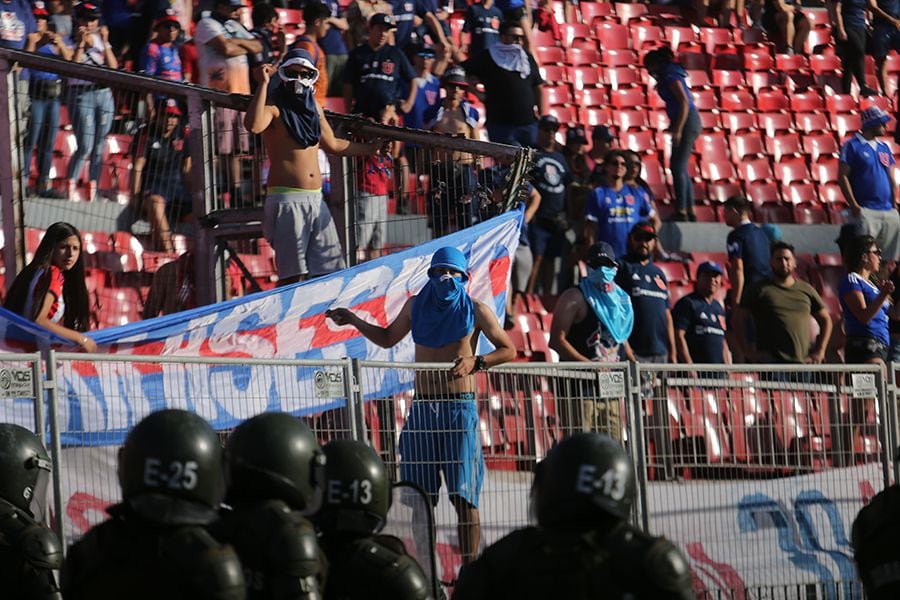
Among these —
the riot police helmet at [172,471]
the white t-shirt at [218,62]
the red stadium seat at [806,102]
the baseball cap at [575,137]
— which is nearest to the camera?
the riot police helmet at [172,471]

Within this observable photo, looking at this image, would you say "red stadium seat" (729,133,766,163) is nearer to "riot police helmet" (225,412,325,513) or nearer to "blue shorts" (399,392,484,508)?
"blue shorts" (399,392,484,508)

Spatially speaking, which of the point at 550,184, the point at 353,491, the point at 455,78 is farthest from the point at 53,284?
the point at 550,184

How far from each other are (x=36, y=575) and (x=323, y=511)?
93cm

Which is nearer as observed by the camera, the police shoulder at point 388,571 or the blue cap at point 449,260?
the police shoulder at point 388,571

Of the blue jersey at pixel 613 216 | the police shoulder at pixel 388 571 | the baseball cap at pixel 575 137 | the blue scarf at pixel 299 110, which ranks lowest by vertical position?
the police shoulder at pixel 388 571

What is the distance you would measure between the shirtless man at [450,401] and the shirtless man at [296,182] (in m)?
1.43

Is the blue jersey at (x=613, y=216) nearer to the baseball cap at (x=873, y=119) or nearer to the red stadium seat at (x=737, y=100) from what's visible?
the baseball cap at (x=873, y=119)

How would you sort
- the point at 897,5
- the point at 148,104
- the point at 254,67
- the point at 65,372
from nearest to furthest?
the point at 65,372 < the point at 148,104 < the point at 254,67 < the point at 897,5

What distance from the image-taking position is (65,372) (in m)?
7.12

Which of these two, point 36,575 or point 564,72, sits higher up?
point 564,72

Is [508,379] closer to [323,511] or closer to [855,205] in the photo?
[323,511]

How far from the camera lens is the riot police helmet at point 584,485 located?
488cm

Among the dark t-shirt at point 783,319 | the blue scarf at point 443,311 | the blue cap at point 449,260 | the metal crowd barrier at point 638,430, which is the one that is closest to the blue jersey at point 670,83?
the dark t-shirt at point 783,319

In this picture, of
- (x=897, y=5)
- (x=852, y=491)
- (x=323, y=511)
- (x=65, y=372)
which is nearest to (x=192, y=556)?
(x=323, y=511)
